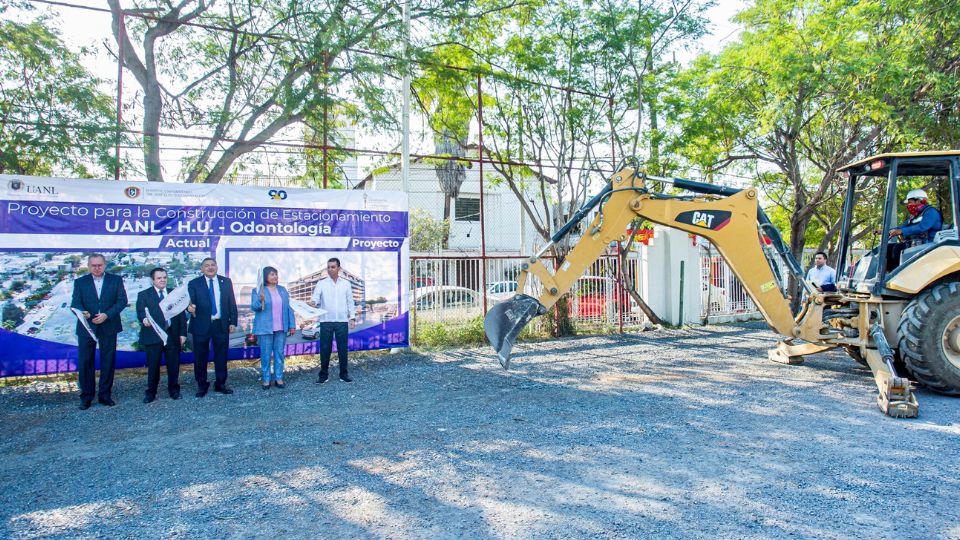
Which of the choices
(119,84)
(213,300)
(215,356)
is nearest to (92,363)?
(215,356)

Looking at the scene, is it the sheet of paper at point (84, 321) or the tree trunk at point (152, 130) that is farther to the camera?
the tree trunk at point (152, 130)

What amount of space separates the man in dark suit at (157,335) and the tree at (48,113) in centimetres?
209

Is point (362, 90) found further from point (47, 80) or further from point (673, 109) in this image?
point (673, 109)

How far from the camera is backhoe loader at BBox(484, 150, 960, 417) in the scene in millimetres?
6367

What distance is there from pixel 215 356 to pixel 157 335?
0.72 m

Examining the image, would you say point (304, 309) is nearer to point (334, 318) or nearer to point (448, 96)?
point (334, 318)

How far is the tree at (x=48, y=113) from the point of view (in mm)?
7555

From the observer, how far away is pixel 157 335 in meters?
6.96

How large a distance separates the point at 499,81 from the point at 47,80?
7085 mm

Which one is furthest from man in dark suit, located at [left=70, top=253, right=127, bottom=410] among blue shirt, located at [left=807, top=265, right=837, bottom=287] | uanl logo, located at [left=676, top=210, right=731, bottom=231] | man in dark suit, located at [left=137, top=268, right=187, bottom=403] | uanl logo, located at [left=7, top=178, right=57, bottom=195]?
blue shirt, located at [left=807, top=265, right=837, bottom=287]

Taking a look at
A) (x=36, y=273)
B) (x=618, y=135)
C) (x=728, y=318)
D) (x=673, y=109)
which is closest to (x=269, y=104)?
(x=36, y=273)

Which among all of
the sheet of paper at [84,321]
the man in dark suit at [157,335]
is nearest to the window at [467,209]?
the man in dark suit at [157,335]

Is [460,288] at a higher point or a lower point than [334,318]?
higher

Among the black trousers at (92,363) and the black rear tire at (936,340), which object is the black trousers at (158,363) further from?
the black rear tire at (936,340)
